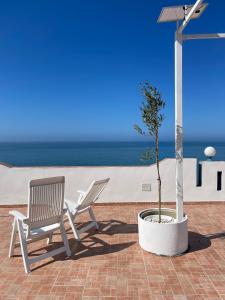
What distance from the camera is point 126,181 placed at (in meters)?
5.89

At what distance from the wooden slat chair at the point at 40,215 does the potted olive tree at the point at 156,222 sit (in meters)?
1.12

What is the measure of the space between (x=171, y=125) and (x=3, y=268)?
2.92 meters

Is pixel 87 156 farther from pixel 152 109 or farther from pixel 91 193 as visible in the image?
pixel 152 109

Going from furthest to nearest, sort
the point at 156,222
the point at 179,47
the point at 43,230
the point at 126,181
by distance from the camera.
→ the point at 126,181 < the point at 156,222 < the point at 179,47 < the point at 43,230

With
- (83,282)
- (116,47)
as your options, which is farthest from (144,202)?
(116,47)

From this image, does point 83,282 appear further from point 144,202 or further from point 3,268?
point 144,202

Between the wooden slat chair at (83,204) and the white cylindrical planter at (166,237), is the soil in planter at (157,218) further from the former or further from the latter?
the wooden slat chair at (83,204)

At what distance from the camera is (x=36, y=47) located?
1412 centimetres

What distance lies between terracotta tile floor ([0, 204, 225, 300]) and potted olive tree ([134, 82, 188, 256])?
134mm

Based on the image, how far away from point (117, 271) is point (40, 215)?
1.16 meters

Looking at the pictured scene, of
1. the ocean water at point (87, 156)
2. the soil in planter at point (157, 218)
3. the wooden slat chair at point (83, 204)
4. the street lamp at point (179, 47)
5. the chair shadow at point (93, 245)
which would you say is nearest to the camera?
the street lamp at point (179, 47)

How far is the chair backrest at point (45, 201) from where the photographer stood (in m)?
2.90

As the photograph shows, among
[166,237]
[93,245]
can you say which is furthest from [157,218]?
[93,245]

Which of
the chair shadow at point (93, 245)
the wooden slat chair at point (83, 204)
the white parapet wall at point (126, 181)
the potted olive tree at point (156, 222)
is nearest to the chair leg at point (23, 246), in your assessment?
the chair shadow at point (93, 245)
